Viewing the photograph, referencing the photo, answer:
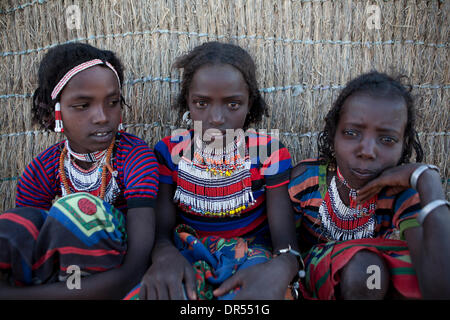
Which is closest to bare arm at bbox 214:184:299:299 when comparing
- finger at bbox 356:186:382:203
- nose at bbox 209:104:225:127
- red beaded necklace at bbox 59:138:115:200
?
finger at bbox 356:186:382:203

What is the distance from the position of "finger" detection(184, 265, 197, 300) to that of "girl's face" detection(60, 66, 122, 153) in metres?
0.75

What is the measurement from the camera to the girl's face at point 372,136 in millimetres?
1653

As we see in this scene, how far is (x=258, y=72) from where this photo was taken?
242 centimetres

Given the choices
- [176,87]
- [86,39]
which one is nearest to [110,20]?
[86,39]

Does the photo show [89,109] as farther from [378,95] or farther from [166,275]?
[378,95]

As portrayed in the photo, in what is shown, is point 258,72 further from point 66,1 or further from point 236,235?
point 66,1

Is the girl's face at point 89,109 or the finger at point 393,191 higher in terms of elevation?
the girl's face at point 89,109

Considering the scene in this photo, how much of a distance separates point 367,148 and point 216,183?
0.72 metres

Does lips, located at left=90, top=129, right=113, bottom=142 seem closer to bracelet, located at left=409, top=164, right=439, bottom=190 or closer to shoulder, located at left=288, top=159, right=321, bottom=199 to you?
→ shoulder, located at left=288, top=159, right=321, bottom=199

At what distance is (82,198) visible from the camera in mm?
1525

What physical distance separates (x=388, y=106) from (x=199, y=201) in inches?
38.0

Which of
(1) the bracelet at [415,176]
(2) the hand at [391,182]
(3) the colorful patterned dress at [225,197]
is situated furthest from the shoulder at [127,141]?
(1) the bracelet at [415,176]

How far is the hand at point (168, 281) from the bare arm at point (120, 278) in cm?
10

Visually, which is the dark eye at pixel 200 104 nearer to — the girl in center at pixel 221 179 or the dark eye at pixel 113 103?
the girl in center at pixel 221 179
